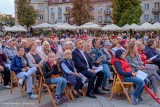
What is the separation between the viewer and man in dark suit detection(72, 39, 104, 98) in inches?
312

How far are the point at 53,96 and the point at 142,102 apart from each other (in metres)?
2.27

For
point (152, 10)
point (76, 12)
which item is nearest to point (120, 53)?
point (76, 12)

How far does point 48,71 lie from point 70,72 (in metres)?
0.57

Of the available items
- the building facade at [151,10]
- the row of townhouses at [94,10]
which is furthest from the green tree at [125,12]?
the row of townhouses at [94,10]

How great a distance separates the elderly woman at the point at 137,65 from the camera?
801 centimetres

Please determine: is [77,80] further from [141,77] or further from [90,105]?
[141,77]

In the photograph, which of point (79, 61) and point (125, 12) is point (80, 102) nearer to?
point (79, 61)

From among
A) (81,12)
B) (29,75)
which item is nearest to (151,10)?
(81,12)

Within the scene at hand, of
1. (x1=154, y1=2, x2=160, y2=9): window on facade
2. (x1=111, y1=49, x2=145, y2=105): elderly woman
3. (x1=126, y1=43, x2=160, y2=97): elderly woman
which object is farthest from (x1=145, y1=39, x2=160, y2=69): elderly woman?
(x1=154, y1=2, x2=160, y2=9): window on facade

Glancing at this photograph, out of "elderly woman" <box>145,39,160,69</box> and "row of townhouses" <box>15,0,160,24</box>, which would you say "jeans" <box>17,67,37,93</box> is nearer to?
"elderly woman" <box>145,39,160,69</box>

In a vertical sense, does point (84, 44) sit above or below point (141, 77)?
above

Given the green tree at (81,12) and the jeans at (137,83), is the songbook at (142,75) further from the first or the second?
the green tree at (81,12)

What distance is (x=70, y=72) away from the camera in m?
7.51

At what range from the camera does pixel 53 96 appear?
7.36 metres
